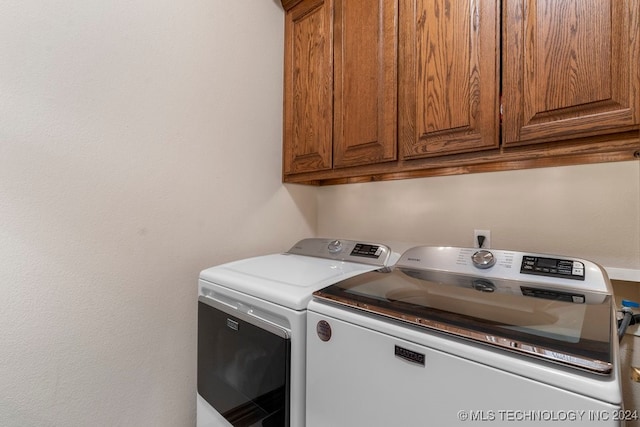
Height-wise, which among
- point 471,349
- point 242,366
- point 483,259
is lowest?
point 242,366

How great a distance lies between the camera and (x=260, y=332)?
946mm

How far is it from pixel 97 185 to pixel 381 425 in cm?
121

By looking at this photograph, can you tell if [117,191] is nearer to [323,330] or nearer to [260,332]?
[260,332]

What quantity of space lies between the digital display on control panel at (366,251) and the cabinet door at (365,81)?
0.38 metres

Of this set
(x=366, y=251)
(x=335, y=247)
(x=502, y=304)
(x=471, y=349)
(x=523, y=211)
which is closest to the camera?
(x=471, y=349)

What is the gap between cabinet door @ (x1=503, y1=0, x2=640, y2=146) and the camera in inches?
29.0

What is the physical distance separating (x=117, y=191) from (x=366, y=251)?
1051mm

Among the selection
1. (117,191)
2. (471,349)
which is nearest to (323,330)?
(471,349)

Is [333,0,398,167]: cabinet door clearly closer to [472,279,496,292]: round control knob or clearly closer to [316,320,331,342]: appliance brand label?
[472,279,496,292]: round control knob

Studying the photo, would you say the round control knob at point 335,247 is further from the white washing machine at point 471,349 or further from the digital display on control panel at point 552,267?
the digital display on control panel at point 552,267

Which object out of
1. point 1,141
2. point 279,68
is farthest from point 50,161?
point 279,68

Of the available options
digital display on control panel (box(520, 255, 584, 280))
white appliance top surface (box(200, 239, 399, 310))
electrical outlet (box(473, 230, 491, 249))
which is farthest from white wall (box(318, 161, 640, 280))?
white appliance top surface (box(200, 239, 399, 310))

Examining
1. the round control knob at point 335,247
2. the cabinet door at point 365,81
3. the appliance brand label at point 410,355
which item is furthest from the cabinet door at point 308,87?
the appliance brand label at point 410,355

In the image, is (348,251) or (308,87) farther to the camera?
(308,87)
